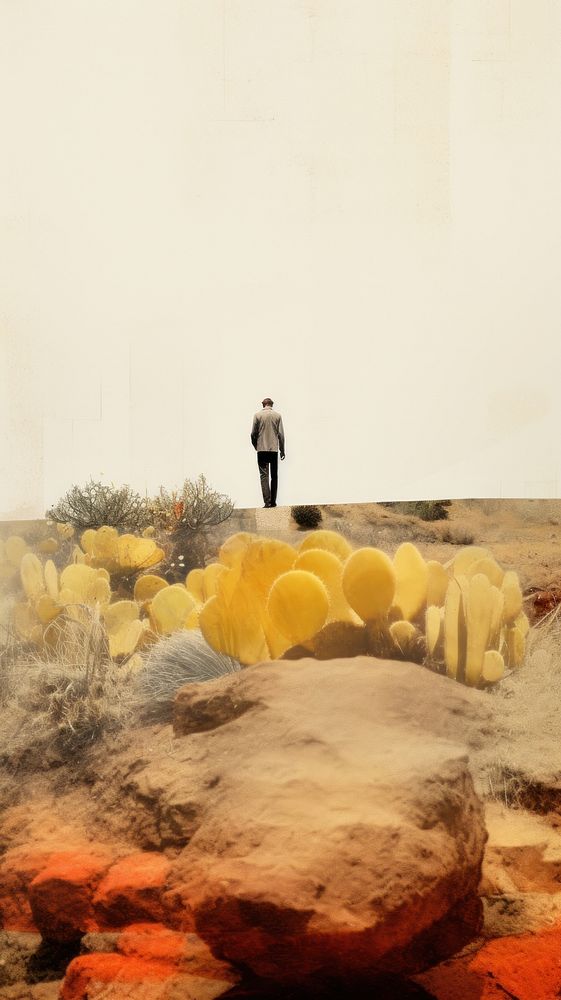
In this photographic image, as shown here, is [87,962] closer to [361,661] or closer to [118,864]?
[118,864]

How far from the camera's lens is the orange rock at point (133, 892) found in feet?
2.97

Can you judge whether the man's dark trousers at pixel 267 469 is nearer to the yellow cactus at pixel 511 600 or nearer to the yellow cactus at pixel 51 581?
the yellow cactus at pixel 51 581

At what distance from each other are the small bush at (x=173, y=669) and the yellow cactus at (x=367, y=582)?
0.79ft

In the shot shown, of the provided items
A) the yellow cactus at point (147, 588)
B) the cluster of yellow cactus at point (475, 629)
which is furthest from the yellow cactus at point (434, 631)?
the yellow cactus at point (147, 588)

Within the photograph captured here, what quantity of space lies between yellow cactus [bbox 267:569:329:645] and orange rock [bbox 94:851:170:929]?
364 millimetres

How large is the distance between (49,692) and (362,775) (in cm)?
72

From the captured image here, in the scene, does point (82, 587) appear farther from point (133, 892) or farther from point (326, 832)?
point (326, 832)

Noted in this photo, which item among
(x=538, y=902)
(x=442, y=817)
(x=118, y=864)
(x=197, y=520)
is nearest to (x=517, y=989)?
(x=538, y=902)

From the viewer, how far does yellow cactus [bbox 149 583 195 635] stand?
1420mm

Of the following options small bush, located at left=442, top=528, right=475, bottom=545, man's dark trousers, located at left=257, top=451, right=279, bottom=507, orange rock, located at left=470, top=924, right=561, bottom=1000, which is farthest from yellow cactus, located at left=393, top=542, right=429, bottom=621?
small bush, located at left=442, top=528, right=475, bottom=545

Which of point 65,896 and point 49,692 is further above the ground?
point 49,692

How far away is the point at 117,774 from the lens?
113cm

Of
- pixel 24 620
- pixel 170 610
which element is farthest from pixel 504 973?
pixel 24 620

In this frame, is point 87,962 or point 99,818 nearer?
point 87,962
